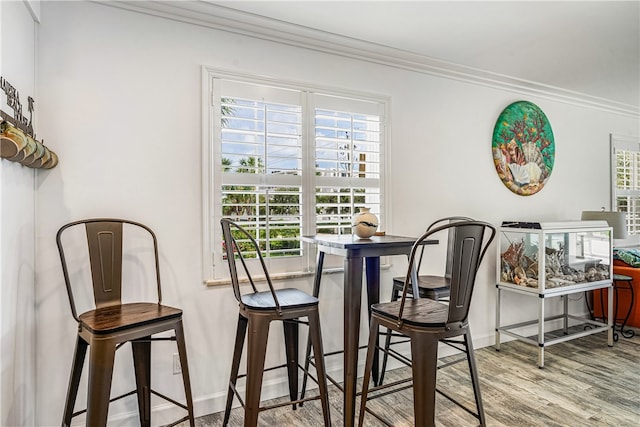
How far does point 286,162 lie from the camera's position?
2713 mm

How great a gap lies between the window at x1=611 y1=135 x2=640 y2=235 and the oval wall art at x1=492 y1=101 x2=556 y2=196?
1.22m

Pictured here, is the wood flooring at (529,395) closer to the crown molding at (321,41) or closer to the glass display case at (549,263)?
the glass display case at (549,263)

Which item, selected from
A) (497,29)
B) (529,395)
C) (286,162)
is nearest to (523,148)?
(497,29)

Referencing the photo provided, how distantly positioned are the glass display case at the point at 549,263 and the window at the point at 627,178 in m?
1.39

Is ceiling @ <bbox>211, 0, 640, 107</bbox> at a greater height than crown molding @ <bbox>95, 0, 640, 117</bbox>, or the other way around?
ceiling @ <bbox>211, 0, 640, 107</bbox>

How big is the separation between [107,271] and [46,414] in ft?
2.72

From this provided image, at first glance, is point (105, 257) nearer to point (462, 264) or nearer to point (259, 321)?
point (259, 321)

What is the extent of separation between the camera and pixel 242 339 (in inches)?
86.1

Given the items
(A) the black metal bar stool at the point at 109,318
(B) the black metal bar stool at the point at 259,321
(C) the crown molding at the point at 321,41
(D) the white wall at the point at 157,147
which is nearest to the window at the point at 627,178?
(C) the crown molding at the point at 321,41

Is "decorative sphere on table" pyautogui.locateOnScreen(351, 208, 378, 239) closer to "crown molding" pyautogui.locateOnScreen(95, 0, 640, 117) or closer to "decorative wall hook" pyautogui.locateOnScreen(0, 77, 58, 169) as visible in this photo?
"crown molding" pyautogui.locateOnScreen(95, 0, 640, 117)

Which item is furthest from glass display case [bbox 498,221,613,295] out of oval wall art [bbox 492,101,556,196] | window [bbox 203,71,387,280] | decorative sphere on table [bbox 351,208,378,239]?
decorative sphere on table [bbox 351,208,378,239]

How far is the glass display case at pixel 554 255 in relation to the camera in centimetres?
325

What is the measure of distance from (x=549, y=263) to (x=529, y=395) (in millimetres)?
1141

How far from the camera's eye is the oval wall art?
12.2ft
